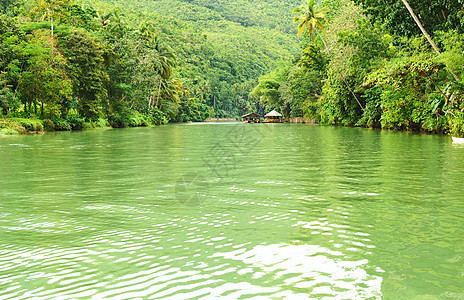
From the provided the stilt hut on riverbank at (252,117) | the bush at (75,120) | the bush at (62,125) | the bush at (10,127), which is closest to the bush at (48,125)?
the bush at (62,125)

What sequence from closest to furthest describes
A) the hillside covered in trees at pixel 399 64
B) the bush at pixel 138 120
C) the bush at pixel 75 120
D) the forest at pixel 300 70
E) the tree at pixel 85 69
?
the hillside covered in trees at pixel 399 64
the forest at pixel 300 70
the bush at pixel 75 120
the tree at pixel 85 69
the bush at pixel 138 120

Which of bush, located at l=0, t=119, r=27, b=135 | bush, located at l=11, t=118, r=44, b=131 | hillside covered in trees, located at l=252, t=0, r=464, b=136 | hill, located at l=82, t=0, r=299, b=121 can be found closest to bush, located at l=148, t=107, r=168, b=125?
hillside covered in trees, located at l=252, t=0, r=464, b=136

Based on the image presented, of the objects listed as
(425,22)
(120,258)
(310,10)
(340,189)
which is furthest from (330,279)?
(310,10)

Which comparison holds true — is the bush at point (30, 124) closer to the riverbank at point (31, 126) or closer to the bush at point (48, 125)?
the riverbank at point (31, 126)

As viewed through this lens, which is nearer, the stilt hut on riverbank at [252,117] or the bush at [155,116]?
the bush at [155,116]

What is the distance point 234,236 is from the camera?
493 centimetres

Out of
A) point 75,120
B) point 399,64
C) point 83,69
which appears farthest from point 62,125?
point 399,64

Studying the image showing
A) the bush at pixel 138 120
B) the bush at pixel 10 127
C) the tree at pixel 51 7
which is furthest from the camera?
the bush at pixel 138 120

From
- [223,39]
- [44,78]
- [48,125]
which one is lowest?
[48,125]

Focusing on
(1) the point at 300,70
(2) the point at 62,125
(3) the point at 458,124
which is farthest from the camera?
(1) the point at 300,70

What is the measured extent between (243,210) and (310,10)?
152 ft

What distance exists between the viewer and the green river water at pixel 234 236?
3533 mm

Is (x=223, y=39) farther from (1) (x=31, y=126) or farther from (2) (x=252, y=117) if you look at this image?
(1) (x=31, y=126)

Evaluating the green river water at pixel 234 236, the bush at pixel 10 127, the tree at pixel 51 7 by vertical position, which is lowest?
the green river water at pixel 234 236
